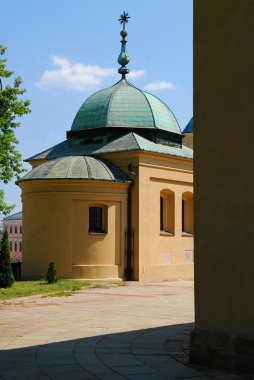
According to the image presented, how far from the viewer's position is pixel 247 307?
26.2 feet

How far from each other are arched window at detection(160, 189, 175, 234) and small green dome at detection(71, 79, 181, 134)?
4.14m

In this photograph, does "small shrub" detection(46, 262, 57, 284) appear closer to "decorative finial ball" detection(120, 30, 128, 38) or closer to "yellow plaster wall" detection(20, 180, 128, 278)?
"yellow plaster wall" detection(20, 180, 128, 278)

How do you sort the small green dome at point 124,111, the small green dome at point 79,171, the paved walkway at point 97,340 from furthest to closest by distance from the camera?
the small green dome at point 124,111
the small green dome at point 79,171
the paved walkway at point 97,340

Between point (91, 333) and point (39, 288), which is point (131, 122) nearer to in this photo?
point (39, 288)

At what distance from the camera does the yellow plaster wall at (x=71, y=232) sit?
27.8 metres

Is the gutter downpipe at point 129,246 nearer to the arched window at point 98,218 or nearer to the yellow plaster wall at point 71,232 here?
the yellow plaster wall at point 71,232

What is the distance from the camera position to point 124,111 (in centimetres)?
3344

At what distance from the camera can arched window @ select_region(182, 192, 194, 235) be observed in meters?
33.2

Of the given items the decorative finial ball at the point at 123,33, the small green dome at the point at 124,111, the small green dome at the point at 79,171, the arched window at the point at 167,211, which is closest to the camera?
the small green dome at the point at 79,171

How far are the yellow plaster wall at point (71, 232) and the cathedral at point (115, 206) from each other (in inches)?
2.0

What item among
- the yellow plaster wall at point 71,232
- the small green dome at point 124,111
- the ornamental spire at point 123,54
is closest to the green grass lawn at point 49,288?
the yellow plaster wall at point 71,232

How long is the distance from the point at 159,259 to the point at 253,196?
73.9 ft

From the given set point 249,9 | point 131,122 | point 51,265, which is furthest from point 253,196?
point 131,122

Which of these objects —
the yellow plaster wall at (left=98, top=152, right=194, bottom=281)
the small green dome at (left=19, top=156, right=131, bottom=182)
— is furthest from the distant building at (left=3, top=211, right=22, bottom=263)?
the small green dome at (left=19, top=156, right=131, bottom=182)
